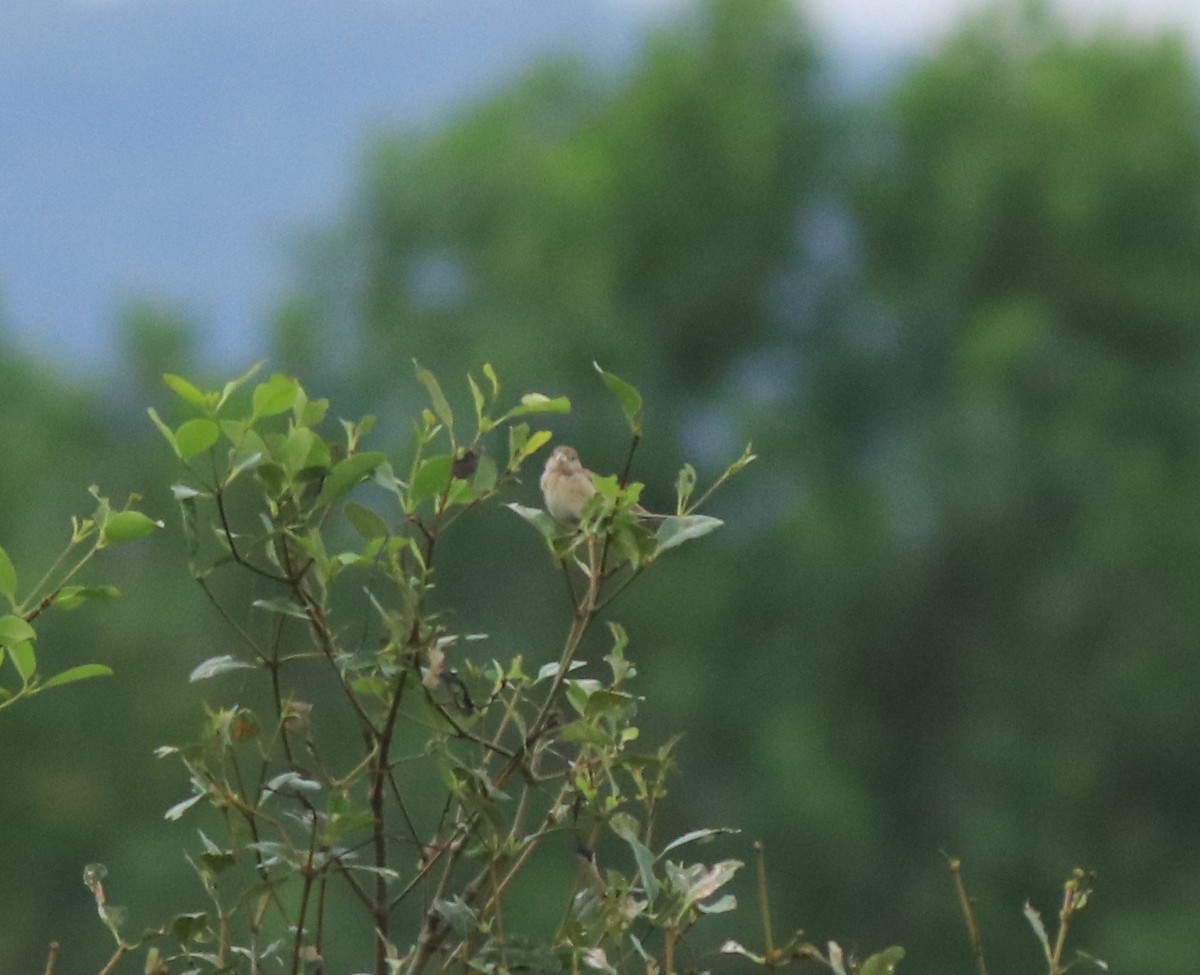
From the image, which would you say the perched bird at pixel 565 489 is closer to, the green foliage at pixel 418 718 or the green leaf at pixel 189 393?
the green foliage at pixel 418 718

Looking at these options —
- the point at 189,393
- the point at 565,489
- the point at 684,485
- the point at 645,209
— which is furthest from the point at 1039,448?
the point at 189,393

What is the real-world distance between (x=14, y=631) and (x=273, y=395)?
0.25 m

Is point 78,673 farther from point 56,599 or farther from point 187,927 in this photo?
point 187,927

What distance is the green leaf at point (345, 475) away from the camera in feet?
5.24

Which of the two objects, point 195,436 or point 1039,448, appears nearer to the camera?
point 195,436

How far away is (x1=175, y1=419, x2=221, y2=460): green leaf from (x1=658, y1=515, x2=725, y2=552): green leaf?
318 mm

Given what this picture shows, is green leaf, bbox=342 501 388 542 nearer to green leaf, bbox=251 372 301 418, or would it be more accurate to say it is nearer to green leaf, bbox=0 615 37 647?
green leaf, bbox=251 372 301 418

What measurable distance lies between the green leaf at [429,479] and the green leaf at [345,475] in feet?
0.20

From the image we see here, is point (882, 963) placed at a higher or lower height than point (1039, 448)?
higher

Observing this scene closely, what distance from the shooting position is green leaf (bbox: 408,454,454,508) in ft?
5.04

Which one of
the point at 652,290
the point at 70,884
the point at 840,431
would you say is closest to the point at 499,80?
the point at 652,290

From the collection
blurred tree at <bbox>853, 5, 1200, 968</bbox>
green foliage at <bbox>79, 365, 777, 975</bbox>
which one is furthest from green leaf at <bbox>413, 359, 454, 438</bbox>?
blurred tree at <bbox>853, 5, 1200, 968</bbox>

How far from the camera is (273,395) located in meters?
1.54

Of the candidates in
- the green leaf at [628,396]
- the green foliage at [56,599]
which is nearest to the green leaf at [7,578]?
the green foliage at [56,599]
